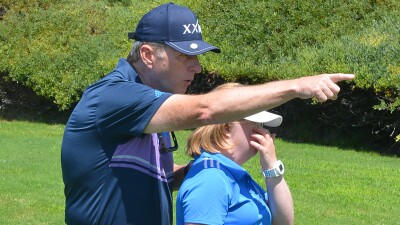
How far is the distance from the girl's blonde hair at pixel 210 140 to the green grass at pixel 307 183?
4.37 meters

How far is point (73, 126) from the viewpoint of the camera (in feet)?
9.91

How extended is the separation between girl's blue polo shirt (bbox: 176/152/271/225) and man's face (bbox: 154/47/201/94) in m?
0.43

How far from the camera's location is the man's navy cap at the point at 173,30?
10.2ft

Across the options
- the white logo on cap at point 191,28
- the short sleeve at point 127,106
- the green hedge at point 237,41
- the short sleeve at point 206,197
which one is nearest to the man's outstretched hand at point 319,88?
the short sleeve at point 127,106

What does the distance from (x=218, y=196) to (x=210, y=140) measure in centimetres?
35

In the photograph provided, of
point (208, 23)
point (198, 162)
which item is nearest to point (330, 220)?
point (198, 162)

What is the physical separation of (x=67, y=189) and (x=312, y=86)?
1070 mm

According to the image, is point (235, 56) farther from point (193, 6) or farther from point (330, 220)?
point (330, 220)

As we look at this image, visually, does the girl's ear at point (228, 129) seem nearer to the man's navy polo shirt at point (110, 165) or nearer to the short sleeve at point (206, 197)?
the short sleeve at point (206, 197)

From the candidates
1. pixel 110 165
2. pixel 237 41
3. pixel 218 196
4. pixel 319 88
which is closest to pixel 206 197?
pixel 218 196

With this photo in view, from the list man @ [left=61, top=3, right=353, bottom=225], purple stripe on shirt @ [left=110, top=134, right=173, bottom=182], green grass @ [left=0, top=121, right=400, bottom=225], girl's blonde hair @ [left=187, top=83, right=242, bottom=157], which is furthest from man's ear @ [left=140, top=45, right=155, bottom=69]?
green grass @ [left=0, top=121, right=400, bottom=225]

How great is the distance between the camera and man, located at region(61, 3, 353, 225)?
9.11 ft

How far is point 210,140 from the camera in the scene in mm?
3578

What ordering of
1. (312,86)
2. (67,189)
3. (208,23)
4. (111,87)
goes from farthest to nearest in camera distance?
(208,23), (67,189), (111,87), (312,86)
